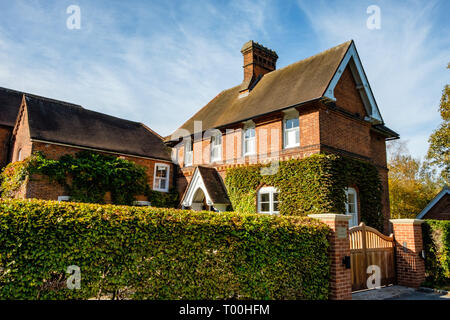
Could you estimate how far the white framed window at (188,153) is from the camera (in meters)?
21.0

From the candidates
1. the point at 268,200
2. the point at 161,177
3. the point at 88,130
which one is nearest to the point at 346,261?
the point at 268,200

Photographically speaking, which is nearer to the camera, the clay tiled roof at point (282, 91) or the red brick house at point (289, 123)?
the red brick house at point (289, 123)

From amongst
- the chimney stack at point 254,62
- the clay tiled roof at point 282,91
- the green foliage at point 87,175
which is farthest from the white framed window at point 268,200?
the green foliage at point 87,175

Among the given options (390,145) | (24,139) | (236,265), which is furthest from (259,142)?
(390,145)

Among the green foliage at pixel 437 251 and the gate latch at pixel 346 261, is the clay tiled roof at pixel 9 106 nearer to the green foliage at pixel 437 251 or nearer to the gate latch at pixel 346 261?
the gate latch at pixel 346 261

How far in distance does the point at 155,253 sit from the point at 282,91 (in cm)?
1297

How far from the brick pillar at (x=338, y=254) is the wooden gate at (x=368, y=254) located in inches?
50.1

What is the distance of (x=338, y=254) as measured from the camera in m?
7.94

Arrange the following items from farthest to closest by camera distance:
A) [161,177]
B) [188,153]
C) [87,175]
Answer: [161,177], [188,153], [87,175]

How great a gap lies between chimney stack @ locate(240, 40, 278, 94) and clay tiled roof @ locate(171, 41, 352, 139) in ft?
2.16

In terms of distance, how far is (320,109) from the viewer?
14125 millimetres

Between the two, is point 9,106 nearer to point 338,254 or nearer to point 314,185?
point 314,185

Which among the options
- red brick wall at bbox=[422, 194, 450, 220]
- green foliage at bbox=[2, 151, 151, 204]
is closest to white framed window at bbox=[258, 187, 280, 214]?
green foliage at bbox=[2, 151, 151, 204]

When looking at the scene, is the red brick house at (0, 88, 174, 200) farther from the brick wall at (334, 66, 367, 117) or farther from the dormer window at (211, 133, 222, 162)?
the brick wall at (334, 66, 367, 117)
